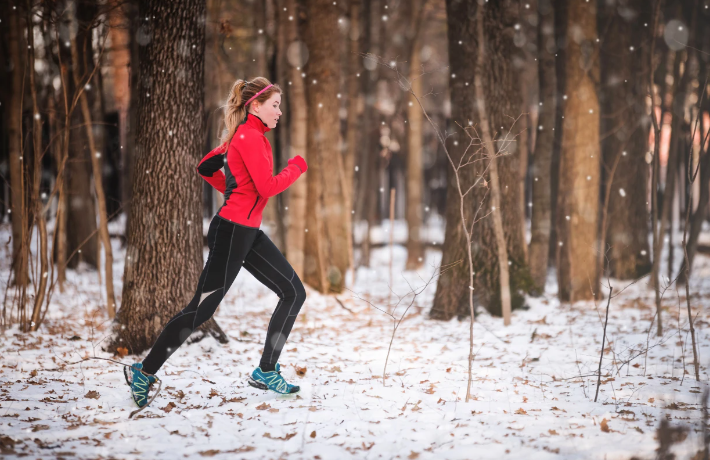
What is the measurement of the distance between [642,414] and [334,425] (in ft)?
6.08

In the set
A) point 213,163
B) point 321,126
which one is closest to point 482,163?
point 321,126

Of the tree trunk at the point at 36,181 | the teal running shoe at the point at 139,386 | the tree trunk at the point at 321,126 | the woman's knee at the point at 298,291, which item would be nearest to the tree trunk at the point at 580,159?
the tree trunk at the point at 321,126

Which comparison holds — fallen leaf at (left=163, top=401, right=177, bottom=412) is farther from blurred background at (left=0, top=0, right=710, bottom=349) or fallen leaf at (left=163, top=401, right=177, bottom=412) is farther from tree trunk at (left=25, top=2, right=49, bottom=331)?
tree trunk at (left=25, top=2, right=49, bottom=331)

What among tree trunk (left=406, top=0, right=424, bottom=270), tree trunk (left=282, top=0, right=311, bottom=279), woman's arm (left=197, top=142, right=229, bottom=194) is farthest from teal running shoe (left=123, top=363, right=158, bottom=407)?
tree trunk (left=406, top=0, right=424, bottom=270)

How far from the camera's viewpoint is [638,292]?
876 cm

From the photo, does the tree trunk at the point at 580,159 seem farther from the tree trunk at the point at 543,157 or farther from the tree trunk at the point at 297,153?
the tree trunk at the point at 297,153

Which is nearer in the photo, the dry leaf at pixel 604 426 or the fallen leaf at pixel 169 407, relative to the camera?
the dry leaf at pixel 604 426

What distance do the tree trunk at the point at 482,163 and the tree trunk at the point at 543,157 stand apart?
1.84 m

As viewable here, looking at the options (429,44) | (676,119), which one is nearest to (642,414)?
(676,119)

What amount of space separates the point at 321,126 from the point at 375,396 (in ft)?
19.5

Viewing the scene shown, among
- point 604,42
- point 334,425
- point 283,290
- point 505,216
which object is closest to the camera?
point 334,425

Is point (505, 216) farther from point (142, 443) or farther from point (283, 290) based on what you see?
point (142, 443)

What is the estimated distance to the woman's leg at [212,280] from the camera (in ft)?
11.5

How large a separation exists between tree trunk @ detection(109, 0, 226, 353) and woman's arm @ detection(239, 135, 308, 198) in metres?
1.63
